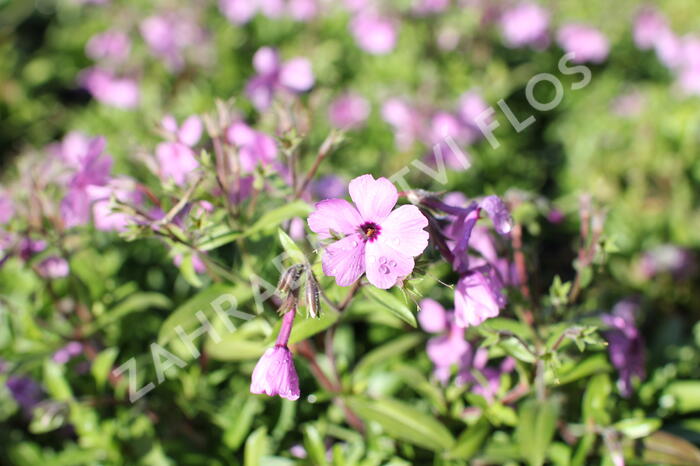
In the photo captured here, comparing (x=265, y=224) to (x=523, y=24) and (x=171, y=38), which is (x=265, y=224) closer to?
(x=171, y=38)

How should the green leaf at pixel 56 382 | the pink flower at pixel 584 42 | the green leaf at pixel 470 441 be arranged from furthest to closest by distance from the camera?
the pink flower at pixel 584 42, the green leaf at pixel 56 382, the green leaf at pixel 470 441

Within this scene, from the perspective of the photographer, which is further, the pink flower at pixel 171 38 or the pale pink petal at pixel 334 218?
the pink flower at pixel 171 38

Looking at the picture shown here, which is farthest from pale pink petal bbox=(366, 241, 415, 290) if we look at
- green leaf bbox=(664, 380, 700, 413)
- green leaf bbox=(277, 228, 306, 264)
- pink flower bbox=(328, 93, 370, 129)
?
pink flower bbox=(328, 93, 370, 129)

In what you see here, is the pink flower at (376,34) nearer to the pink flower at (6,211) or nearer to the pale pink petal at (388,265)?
the pink flower at (6,211)

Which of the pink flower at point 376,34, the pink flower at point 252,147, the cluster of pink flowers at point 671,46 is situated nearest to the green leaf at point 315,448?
the pink flower at point 252,147

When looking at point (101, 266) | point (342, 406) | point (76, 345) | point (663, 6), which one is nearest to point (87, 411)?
point (76, 345)

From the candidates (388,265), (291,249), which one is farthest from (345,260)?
(291,249)

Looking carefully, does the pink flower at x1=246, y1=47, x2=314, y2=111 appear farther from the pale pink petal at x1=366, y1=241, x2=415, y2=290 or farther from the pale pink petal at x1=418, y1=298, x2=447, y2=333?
the pale pink petal at x1=366, y1=241, x2=415, y2=290
